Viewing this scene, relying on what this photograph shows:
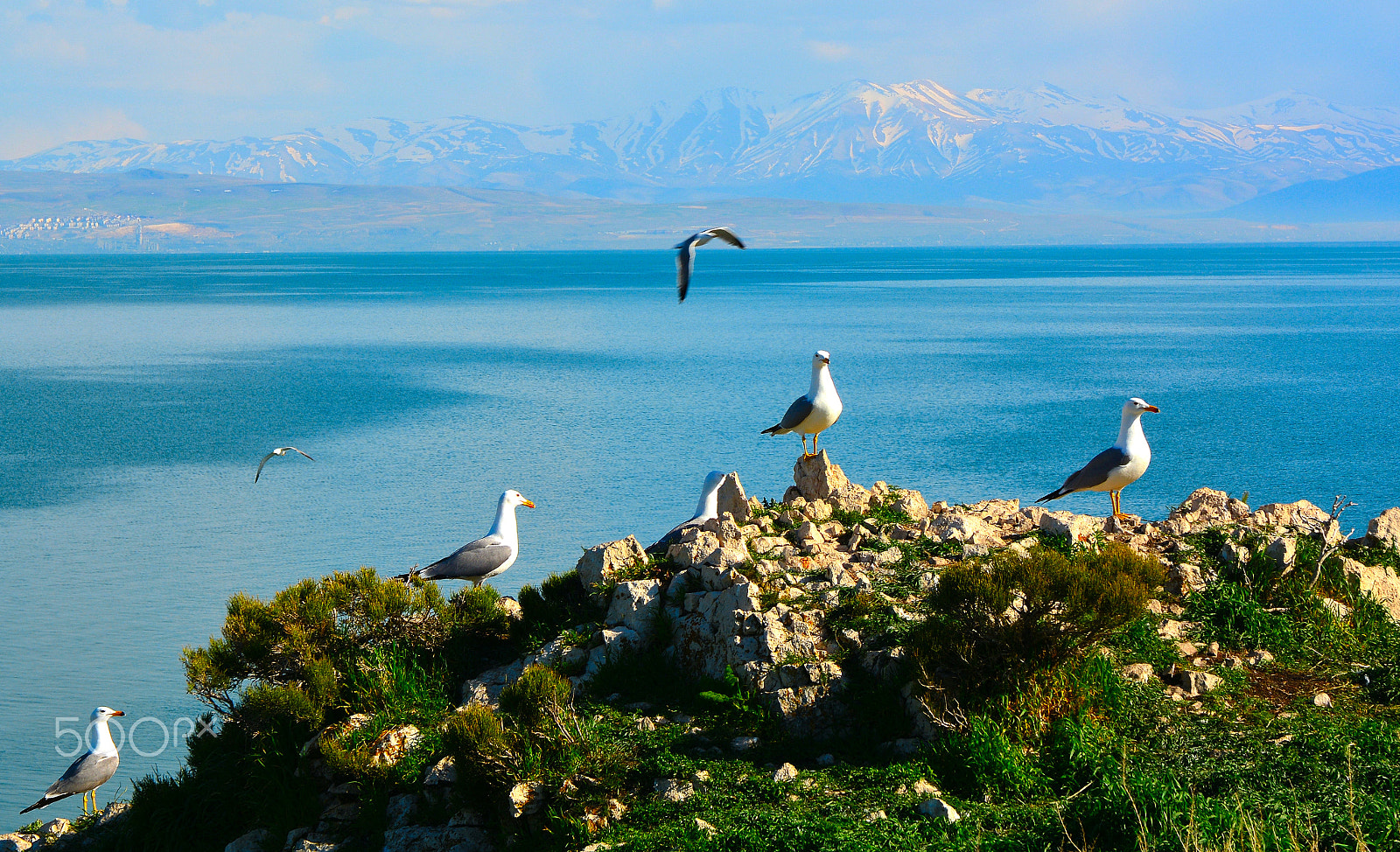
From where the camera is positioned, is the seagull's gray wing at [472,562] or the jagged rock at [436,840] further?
the seagull's gray wing at [472,562]

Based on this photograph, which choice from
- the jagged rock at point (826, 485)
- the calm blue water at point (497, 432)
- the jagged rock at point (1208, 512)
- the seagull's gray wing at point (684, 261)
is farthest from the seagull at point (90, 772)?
the jagged rock at point (1208, 512)

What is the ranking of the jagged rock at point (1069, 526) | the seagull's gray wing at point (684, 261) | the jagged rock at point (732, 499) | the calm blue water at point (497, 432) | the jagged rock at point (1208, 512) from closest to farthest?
1. the seagull's gray wing at point (684, 261)
2. the jagged rock at point (1069, 526)
3. the jagged rock at point (1208, 512)
4. the jagged rock at point (732, 499)
5. the calm blue water at point (497, 432)

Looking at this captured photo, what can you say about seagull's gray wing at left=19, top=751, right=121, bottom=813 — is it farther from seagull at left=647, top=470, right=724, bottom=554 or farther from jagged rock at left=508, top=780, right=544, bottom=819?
jagged rock at left=508, top=780, right=544, bottom=819

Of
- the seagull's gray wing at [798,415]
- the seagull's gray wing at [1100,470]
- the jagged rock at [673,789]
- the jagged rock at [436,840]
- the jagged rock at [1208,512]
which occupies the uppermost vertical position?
the seagull's gray wing at [798,415]

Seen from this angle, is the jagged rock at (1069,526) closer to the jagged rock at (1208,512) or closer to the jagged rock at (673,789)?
the jagged rock at (1208,512)

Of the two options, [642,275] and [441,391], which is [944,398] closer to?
[441,391]

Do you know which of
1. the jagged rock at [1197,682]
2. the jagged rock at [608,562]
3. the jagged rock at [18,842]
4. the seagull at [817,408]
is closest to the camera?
the jagged rock at [1197,682]

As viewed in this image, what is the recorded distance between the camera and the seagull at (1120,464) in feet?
46.2

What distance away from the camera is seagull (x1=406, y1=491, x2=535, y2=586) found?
13.6 meters

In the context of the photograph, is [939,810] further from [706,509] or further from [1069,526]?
[706,509]

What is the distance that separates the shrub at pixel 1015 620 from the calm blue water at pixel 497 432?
11771 mm

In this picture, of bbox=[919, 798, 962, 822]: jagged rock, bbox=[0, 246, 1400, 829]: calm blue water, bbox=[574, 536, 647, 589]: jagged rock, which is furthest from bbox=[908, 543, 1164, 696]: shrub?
bbox=[0, 246, 1400, 829]: calm blue water

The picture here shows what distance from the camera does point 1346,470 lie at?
116 feet

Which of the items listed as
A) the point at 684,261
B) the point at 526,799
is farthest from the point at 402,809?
the point at 684,261
